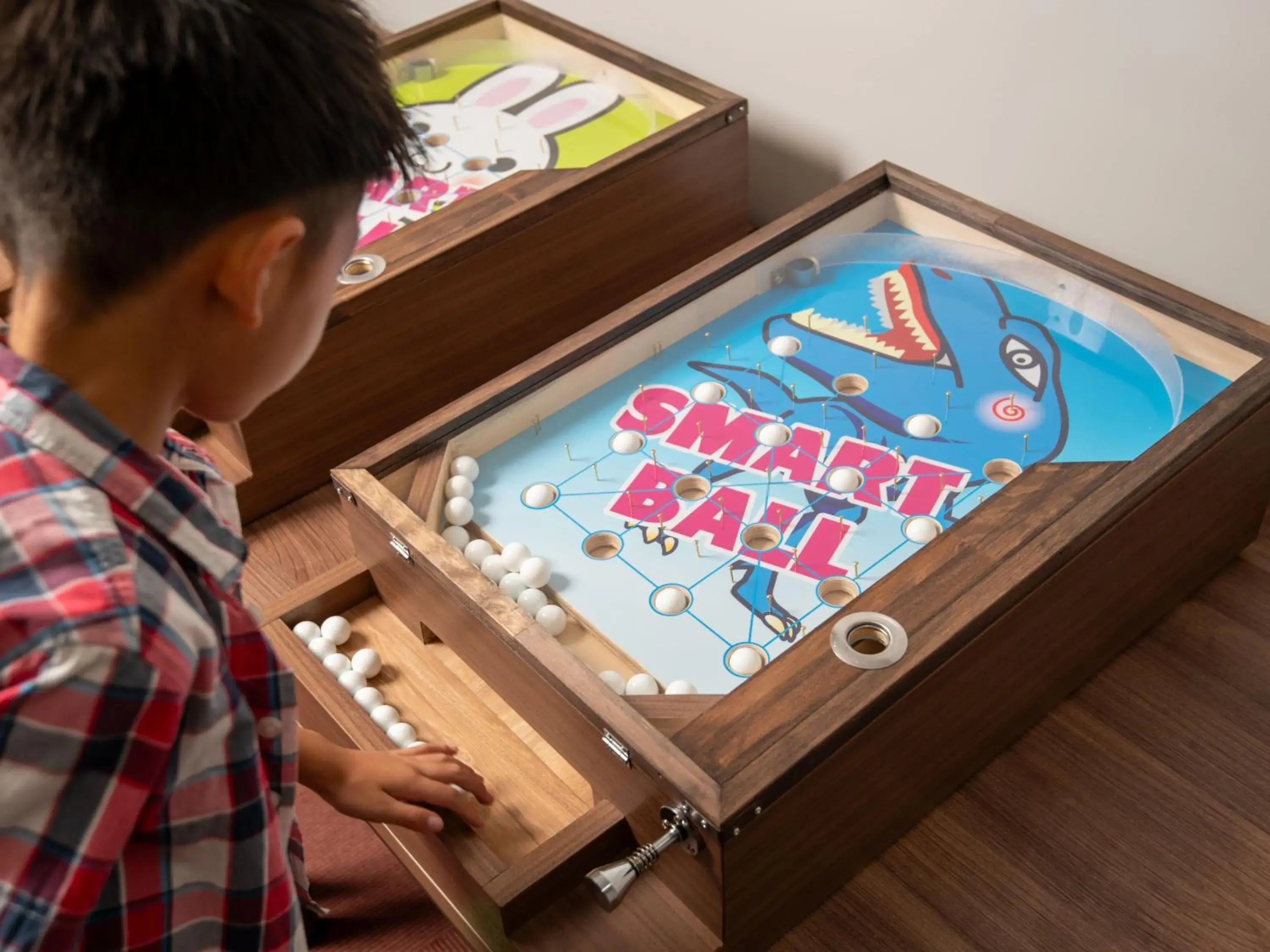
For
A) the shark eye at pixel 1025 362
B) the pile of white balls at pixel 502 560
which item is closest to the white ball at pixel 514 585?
the pile of white balls at pixel 502 560

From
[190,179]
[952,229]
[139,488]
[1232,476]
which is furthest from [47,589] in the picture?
[952,229]

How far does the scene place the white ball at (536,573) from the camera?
1192mm

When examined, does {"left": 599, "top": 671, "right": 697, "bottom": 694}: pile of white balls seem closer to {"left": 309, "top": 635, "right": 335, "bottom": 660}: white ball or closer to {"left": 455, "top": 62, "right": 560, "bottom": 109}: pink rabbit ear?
{"left": 309, "top": 635, "right": 335, "bottom": 660}: white ball

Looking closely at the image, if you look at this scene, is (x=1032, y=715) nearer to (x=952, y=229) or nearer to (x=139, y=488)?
(x=952, y=229)

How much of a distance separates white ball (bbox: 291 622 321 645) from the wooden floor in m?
0.52

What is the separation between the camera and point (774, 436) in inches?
51.4

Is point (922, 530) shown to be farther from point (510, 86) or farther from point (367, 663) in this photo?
point (510, 86)

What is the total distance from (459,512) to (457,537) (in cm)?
3

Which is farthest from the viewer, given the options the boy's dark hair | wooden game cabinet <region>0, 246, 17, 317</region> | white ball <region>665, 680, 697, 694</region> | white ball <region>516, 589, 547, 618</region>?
wooden game cabinet <region>0, 246, 17, 317</region>

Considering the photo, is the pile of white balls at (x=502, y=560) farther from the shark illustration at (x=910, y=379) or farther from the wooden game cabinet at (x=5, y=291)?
the wooden game cabinet at (x=5, y=291)

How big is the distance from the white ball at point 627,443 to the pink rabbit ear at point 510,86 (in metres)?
0.75

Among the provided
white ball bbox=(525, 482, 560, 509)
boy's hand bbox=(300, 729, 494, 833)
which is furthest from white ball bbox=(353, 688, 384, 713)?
white ball bbox=(525, 482, 560, 509)

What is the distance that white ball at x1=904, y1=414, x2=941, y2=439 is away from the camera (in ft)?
4.25

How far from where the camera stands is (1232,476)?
1245 millimetres
